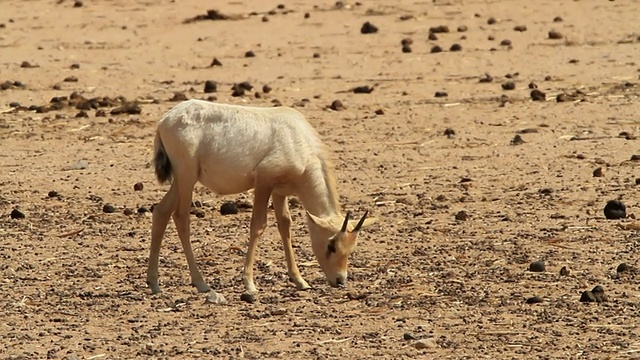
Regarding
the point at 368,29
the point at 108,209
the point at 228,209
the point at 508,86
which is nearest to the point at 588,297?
the point at 228,209

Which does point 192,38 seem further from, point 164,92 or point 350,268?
point 350,268

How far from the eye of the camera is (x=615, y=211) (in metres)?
11.8

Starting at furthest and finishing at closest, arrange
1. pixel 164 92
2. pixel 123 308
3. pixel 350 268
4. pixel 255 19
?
pixel 255 19, pixel 164 92, pixel 350 268, pixel 123 308

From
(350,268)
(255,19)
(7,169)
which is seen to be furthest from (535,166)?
(255,19)

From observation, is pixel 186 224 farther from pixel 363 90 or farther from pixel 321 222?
pixel 363 90

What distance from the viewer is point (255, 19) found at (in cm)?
2364

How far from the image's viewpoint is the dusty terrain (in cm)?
895

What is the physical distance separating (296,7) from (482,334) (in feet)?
53.1

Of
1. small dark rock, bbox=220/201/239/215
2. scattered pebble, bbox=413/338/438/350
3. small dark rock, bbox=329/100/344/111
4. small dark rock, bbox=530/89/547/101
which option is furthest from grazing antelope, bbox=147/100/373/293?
small dark rock, bbox=530/89/547/101

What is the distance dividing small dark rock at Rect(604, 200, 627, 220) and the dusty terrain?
0.08 meters

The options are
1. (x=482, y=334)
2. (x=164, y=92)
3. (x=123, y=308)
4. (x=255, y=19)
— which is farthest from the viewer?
(x=255, y=19)

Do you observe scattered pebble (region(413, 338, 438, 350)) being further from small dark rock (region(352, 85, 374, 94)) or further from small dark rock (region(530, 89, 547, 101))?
small dark rock (region(352, 85, 374, 94))

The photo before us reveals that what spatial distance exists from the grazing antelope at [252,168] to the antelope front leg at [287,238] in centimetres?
1

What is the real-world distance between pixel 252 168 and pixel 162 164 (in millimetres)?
596
